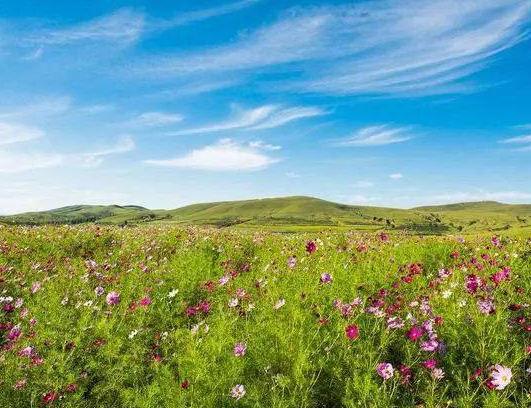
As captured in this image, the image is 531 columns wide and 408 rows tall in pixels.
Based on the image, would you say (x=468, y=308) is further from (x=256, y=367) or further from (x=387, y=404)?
(x=256, y=367)

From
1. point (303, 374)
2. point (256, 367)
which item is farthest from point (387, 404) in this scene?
point (256, 367)

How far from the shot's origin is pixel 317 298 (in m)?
6.25

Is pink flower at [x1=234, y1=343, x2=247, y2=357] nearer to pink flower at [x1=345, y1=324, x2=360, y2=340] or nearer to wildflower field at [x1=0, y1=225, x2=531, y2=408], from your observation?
wildflower field at [x1=0, y1=225, x2=531, y2=408]

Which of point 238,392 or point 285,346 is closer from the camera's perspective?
point 238,392

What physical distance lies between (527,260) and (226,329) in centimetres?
711

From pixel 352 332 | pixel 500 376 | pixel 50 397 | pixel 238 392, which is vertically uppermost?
pixel 352 332

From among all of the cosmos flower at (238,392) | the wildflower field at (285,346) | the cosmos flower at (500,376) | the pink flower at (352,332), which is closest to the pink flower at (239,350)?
the wildflower field at (285,346)

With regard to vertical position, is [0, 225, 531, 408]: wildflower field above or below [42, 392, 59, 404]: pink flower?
above

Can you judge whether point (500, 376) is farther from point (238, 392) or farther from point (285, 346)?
point (238, 392)

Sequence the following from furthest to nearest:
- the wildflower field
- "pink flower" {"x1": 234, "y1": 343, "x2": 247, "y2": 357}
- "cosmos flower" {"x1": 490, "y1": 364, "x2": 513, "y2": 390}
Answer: "pink flower" {"x1": 234, "y1": 343, "x2": 247, "y2": 357}
the wildflower field
"cosmos flower" {"x1": 490, "y1": 364, "x2": 513, "y2": 390}

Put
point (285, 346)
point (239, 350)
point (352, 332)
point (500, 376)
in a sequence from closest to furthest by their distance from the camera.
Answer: point (500, 376)
point (352, 332)
point (239, 350)
point (285, 346)

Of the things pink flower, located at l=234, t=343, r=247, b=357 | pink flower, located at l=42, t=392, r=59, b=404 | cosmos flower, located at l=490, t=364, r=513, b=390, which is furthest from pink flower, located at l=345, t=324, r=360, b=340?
pink flower, located at l=42, t=392, r=59, b=404

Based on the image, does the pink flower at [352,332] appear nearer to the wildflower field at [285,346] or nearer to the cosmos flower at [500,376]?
the wildflower field at [285,346]

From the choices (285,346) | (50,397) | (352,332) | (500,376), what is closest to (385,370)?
(352,332)
